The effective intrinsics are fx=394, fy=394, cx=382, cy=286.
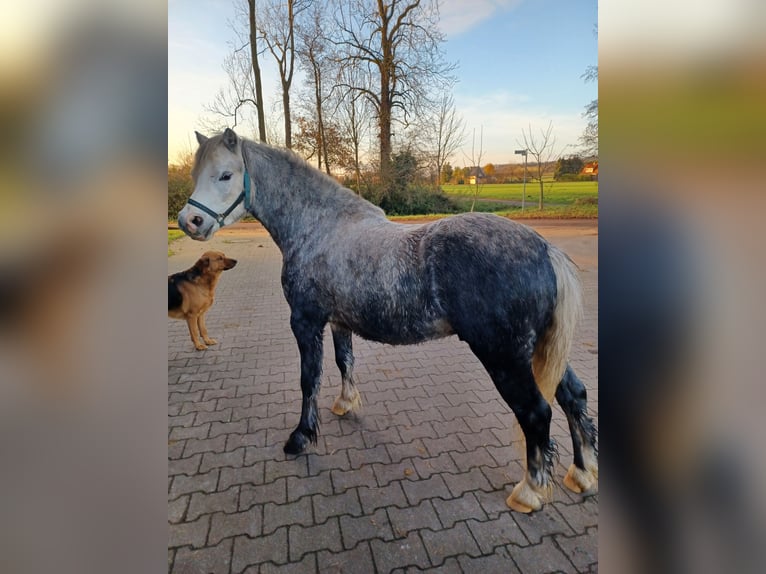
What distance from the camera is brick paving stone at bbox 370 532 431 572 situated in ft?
6.23

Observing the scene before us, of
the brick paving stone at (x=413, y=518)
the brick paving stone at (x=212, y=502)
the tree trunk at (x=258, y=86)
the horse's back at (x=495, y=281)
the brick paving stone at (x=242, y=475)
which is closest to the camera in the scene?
the horse's back at (x=495, y=281)

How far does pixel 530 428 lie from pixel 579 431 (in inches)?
18.0

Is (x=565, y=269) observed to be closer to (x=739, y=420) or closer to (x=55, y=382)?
(x=739, y=420)

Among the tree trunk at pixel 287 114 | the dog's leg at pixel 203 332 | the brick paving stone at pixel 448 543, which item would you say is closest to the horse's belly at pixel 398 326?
the brick paving stone at pixel 448 543

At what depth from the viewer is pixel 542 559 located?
74.9 inches

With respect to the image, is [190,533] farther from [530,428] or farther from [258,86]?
[258,86]

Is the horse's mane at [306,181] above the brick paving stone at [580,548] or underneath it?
above

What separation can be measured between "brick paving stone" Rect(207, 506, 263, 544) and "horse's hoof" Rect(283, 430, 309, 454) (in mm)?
490

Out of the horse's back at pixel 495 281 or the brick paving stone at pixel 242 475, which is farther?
the brick paving stone at pixel 242 475

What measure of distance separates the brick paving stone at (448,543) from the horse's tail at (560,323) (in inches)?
33.2

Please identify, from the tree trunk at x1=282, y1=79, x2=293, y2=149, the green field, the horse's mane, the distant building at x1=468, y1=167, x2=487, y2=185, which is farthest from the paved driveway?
the tree trunk at x1=282, y1=79, x2=293, y2=149

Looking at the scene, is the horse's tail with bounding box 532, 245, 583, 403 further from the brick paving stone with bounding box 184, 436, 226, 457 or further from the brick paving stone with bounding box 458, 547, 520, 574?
the brick paving stone with bounding box 184, 436, 226, 457

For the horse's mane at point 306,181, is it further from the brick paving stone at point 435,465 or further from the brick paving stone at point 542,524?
the brick paving stone at point 542,524

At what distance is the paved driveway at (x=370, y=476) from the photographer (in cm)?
195
